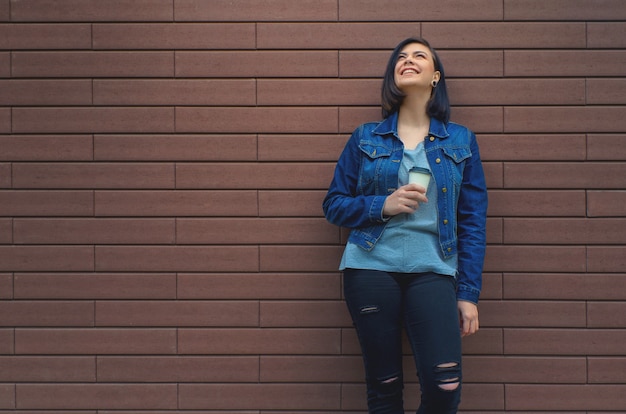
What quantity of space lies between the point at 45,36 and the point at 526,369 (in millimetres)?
3118

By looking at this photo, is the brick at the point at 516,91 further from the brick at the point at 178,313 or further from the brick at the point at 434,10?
the brick at the point at 178,313

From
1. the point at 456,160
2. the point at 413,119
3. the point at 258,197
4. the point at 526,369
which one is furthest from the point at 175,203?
the point at 526,369

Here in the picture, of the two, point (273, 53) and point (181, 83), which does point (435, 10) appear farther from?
point (181, 83)

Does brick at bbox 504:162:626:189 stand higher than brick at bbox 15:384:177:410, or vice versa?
brick at bbox 504:162:626:189

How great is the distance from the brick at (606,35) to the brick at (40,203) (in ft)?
9.34

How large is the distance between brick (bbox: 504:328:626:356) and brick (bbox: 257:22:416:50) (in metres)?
1.67

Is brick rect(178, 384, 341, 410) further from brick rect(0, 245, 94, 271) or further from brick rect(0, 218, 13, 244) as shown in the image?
brick rect(0, 218, 13, 244)

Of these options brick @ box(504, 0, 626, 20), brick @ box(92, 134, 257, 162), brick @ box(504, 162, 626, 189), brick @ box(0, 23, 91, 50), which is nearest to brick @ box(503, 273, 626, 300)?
brick @ box(504, 162, 626, 189)

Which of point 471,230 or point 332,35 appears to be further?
point 332,35

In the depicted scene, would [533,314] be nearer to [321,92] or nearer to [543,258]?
[543,258]

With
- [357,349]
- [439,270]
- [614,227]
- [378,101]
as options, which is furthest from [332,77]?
[614,227]

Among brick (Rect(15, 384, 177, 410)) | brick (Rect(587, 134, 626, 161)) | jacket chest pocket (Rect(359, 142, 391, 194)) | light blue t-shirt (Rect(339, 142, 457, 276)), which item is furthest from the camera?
brick (Rect(15, 384, 177, 410))

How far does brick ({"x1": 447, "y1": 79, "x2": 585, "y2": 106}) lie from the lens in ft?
10.7

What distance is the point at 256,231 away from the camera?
330 cm
